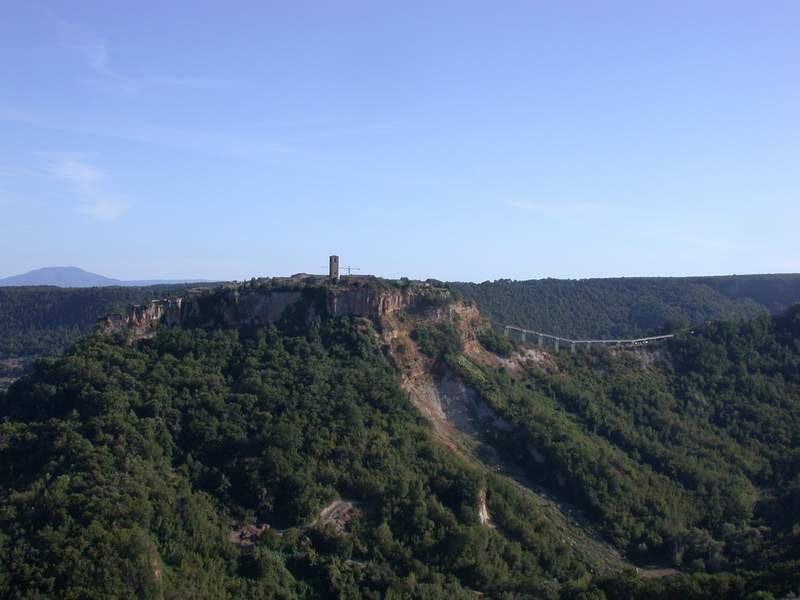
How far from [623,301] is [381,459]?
85.9 meters

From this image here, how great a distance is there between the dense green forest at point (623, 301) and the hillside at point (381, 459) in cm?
3528

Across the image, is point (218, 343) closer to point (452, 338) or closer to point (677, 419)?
point (452, 338)

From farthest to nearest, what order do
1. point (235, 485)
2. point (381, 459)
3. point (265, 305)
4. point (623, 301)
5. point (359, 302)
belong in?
point (623, 301)
point (265, 305)
point (359, 302)
point (381, 459)
point (235, 485)

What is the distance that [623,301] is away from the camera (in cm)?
13050

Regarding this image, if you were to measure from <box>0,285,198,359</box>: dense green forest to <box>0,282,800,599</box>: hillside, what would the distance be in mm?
61797

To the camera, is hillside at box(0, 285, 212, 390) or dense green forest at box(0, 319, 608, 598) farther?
hillside at box(0, 285, 212, 390)

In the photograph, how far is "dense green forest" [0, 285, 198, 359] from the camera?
398 feet

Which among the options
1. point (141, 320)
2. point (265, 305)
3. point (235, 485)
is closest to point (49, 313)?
point (141, 320)

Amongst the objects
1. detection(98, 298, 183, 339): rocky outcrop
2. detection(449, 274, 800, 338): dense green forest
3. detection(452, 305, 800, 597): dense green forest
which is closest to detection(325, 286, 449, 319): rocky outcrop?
detection(452, 305, 800, 597): dense green forest

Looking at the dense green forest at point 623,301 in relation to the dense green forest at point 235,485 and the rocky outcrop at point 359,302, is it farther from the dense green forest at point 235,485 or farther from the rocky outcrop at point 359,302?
the dense green forest at point 235,485

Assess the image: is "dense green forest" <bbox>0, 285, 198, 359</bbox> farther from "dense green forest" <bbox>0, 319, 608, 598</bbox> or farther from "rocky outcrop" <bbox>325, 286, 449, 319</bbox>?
"dense green forest" <bbox>0, 319, 608, 598</bbox>

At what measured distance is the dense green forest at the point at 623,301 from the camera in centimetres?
11406

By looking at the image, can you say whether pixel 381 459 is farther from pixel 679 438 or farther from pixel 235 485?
pixel 679 438

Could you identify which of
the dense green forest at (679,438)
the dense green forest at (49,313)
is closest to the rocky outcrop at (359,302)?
the dense green forest at (679,438)
